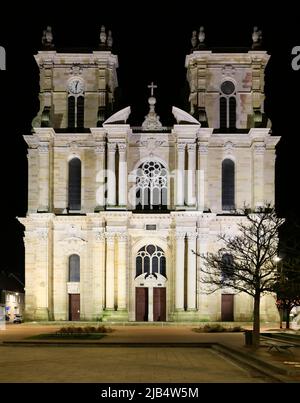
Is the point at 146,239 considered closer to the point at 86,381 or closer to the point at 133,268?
the point at 133,268

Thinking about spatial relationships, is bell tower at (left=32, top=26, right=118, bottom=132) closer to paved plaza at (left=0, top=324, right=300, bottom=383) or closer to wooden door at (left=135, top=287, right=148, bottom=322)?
wooden door at (left=135, top=287, right=148, bottom=322)

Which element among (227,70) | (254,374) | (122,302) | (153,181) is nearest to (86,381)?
(254,374)

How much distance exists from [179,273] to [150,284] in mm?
3141

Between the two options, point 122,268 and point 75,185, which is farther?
point 75,185

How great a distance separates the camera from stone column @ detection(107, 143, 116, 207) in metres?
57.7

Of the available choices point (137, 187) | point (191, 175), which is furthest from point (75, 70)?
point (191, 175)

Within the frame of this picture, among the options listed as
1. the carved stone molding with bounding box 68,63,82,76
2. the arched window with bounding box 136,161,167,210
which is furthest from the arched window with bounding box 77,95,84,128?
the arched window with bounding box 136,161,167,210

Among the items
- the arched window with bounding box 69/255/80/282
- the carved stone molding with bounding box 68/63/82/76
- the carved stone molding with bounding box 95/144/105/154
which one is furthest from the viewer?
the carved stone molding with bounding box 68/63/82/76

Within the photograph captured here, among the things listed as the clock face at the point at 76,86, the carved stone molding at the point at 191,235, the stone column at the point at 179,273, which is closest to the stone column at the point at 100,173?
the clock face at the point at 76,86

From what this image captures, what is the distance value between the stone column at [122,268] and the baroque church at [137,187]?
0.25ft

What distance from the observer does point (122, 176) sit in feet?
190

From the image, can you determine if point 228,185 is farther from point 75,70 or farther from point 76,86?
point 75,70

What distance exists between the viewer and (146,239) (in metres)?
59.2

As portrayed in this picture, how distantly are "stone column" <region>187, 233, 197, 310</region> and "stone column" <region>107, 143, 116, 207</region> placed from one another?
259 inches
